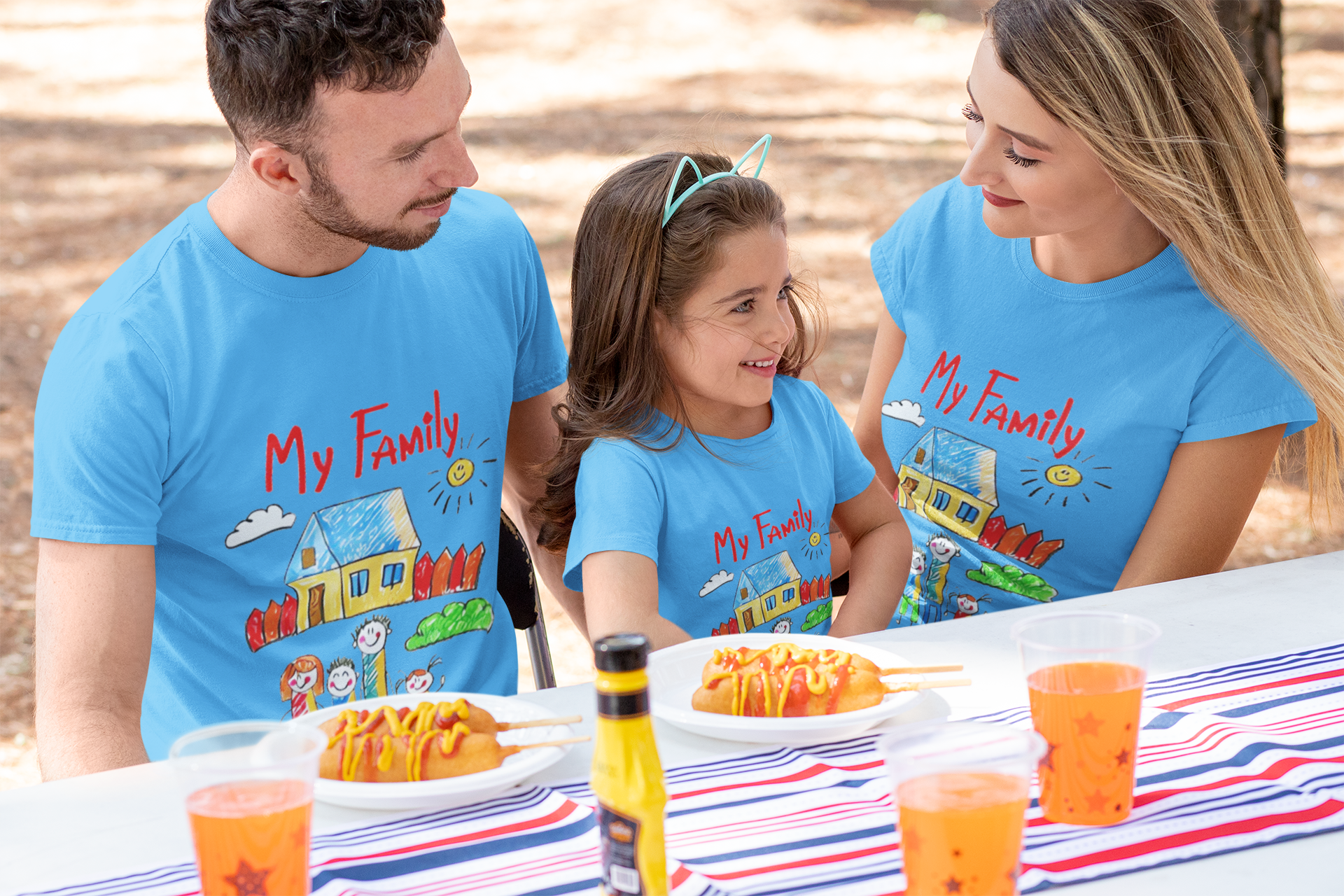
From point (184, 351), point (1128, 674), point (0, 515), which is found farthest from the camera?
point (0, 515)

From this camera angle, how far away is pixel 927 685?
62.5 inches

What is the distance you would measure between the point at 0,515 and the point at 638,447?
4152mm

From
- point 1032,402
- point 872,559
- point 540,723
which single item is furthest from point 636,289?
point 540,723

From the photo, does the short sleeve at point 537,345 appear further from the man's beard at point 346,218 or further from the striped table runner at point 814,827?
the striped table runner at point 814,827

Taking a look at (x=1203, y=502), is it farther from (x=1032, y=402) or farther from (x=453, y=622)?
(x=453, y=622)

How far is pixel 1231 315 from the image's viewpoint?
2.24m

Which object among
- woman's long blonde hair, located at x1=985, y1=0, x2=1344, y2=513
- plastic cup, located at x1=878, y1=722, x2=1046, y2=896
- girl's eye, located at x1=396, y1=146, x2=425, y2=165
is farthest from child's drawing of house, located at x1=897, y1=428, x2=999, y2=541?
plastic cup, located at x1=878, y1=722, x2=1046, y2=896

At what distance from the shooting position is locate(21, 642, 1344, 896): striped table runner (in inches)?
51.5

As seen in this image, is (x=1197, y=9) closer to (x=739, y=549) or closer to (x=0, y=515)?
(x=739, y=549)

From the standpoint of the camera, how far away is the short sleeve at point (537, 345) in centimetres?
250

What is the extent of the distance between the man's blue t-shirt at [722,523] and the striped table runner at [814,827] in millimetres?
662

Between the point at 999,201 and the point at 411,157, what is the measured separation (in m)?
1.01

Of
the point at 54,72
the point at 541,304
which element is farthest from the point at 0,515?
the point at 54,72

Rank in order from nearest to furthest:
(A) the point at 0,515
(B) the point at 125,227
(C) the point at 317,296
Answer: (C) the point at 317,296 < (A) the point at 0,515 < (B) the point at 125,227
